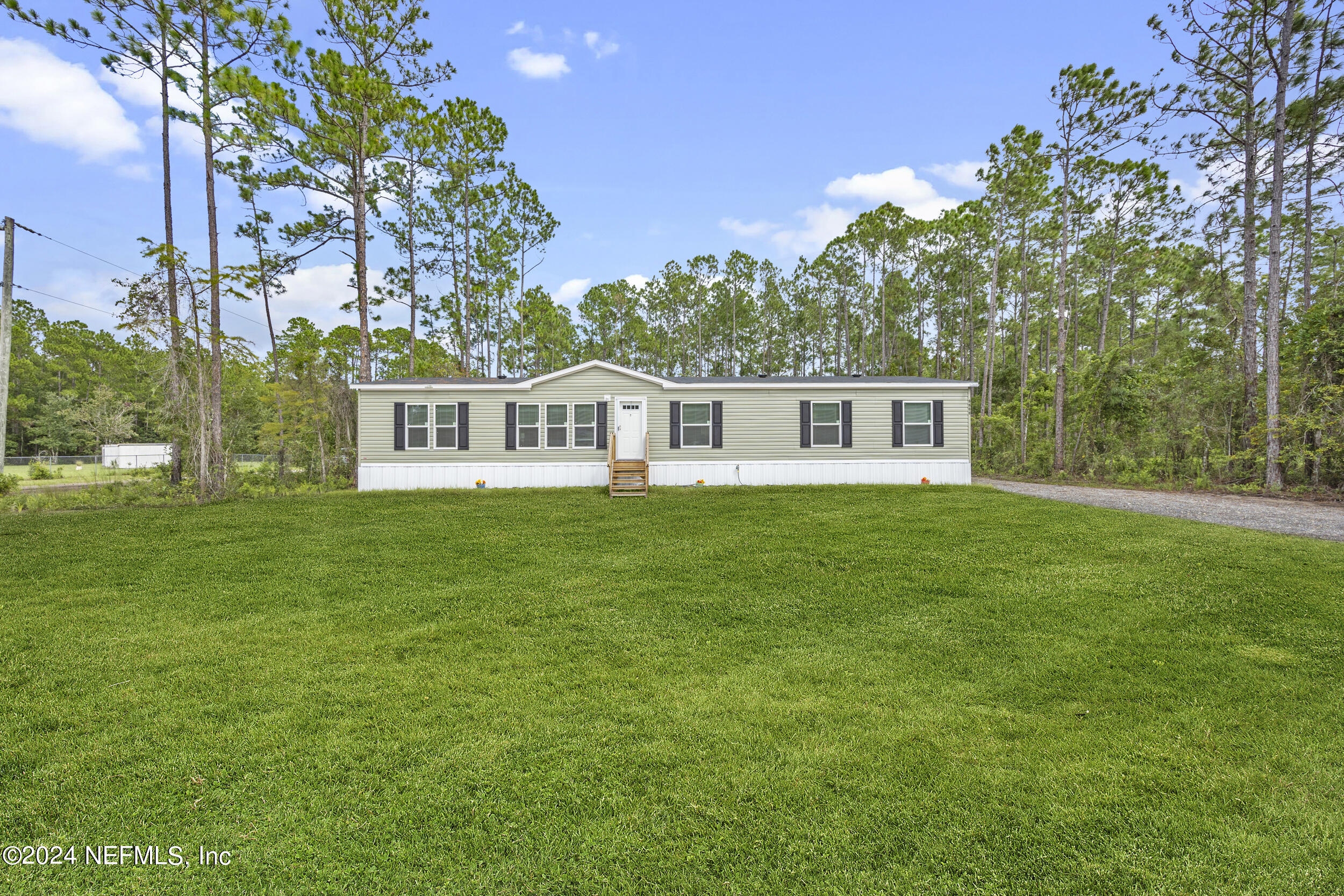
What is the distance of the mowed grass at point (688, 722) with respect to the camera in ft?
6.72

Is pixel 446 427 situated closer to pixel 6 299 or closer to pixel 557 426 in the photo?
pixel 557 426

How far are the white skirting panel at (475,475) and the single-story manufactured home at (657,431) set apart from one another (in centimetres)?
3

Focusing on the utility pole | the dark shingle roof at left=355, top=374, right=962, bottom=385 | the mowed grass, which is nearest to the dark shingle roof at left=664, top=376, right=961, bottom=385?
the dark shingle roof at left=355, top=374, right=962, bottom=385

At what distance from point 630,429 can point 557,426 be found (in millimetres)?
1802

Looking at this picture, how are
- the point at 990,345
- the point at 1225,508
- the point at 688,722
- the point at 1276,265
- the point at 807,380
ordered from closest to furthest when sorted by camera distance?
1. the point at 688,722
2. the point at 1225,508
3. the point at 1276,265
4. the point at 807,380
5. the point at 990,345

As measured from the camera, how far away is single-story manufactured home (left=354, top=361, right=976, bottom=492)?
1325 centimetres

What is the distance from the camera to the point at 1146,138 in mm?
14773

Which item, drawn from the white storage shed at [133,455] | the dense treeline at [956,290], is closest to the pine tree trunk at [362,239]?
the dense treeline at [956,290]

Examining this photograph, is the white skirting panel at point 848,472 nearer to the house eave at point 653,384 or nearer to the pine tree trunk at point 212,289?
the house eave at point 653,384

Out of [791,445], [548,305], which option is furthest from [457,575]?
[548,305]

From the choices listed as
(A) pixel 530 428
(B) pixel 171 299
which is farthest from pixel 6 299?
(A) pixel 530 428

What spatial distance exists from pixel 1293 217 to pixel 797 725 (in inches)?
974

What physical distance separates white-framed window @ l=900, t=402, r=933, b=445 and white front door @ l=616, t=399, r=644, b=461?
6641mm

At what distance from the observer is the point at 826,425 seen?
13.7 meters
